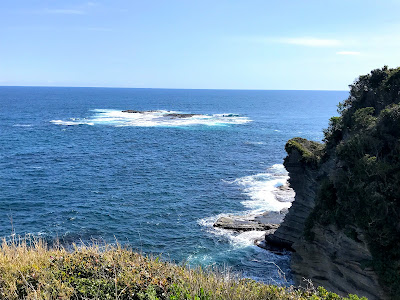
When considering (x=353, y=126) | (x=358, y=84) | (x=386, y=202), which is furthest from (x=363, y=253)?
(x=358, y=84)

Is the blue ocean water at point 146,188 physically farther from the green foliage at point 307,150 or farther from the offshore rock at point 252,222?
the green foliage at point 307,150

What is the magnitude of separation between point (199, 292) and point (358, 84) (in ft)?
101

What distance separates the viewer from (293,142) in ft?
122

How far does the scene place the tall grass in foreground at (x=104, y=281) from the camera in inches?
414

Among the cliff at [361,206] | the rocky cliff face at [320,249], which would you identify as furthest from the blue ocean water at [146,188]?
the cliff at [361,206]

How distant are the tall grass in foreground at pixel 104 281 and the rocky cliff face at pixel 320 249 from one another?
1230 centimetres

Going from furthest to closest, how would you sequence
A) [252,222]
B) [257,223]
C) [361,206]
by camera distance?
1. [252,222]
2. [257,223]
3. [361,206]

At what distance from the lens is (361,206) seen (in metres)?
23.5

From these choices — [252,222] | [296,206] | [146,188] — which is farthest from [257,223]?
[146,188]

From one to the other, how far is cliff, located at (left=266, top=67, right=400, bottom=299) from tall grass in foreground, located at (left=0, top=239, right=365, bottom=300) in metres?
11.7

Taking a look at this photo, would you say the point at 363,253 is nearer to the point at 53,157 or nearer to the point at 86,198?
the point at 86,198

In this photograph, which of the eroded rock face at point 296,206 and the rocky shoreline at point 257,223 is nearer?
the eroded rock face at point 296,206

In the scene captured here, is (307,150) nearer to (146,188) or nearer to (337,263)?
(337,263)

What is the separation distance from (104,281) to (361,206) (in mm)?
18545
